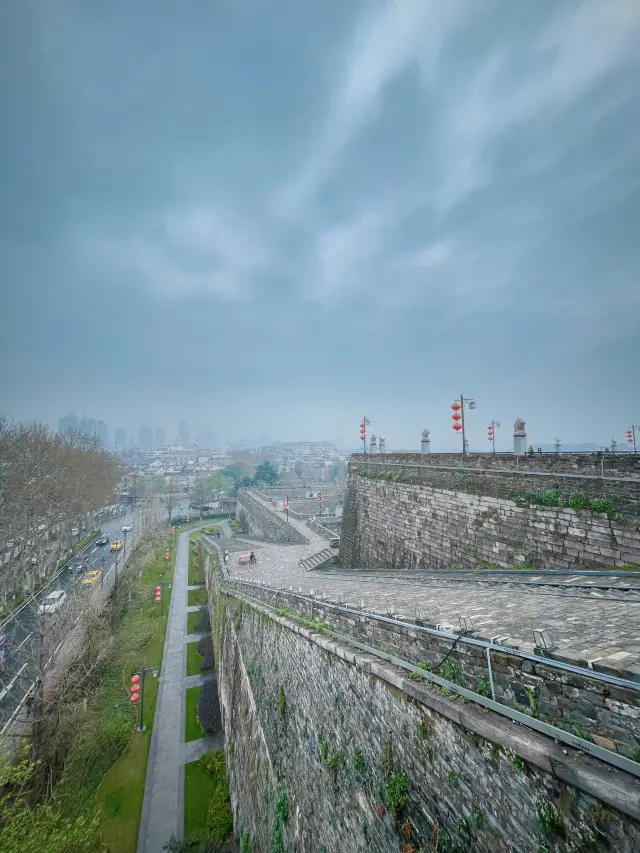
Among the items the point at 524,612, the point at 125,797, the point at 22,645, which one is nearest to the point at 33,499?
the point at 22,645

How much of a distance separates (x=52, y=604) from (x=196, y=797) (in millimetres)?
13095

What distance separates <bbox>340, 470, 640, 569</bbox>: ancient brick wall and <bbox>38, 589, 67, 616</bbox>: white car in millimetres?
13090

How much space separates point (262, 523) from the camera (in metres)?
38.2

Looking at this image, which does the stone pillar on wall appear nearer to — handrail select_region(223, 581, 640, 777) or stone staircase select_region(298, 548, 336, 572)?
handrail select_region(223, 581, 640, 777)

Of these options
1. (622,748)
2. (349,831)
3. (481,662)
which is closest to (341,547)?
(349,831)

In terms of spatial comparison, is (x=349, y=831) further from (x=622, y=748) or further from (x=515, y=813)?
(x=622, y=748)

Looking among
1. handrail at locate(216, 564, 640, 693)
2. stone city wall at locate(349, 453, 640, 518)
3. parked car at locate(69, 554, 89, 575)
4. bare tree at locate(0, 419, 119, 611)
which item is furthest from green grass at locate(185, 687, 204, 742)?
parked car at locate(69, 554, 89, 575)

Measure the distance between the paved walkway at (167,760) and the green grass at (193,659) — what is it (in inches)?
10.9

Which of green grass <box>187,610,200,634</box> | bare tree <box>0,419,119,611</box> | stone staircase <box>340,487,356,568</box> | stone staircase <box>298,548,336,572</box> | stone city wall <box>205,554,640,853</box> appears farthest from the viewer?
green grass <box>187,610,200,634</box>

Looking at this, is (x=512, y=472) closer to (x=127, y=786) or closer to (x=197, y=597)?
(x=127, y=786)

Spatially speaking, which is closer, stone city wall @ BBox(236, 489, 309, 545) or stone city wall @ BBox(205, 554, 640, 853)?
stone city wall @ BBox(205, 554, 640, 853)

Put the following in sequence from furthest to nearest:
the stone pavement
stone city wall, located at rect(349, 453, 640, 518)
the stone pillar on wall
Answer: the stone pillar on wall
stone city wall, located at rect(349, 453, 640, 518)
the stone pavement

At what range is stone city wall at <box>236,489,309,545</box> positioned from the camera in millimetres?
28516

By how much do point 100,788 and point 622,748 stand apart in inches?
640
